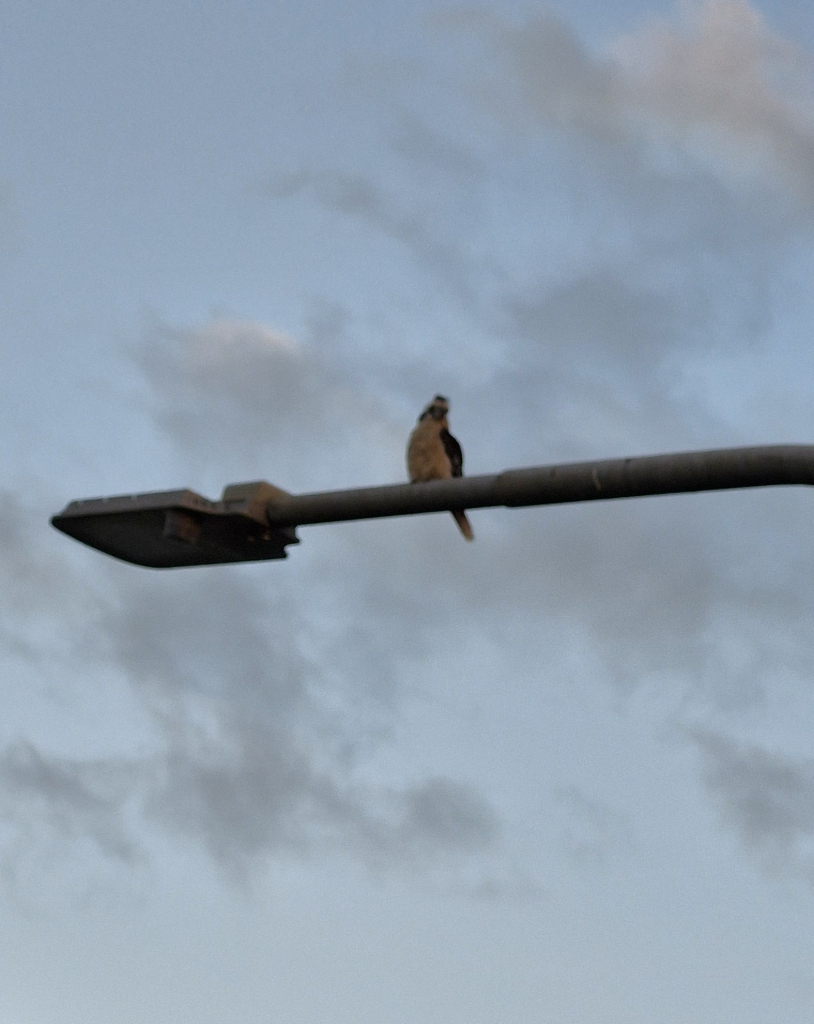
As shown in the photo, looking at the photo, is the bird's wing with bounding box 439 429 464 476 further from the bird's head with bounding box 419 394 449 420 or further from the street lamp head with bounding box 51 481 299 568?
the street lamp head with bounding box 51 481 299 568

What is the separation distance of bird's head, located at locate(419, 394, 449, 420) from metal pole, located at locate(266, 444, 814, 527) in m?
5.22

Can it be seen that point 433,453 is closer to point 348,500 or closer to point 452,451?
point 452,451

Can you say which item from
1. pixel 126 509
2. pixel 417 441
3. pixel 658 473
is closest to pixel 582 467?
pixel 658 473

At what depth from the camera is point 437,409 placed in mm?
15367

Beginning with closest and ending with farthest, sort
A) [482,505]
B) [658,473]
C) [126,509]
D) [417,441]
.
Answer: [658,473] → [482,505] → [126,509] → [417,441]

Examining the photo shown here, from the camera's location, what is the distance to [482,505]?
28.8 feet

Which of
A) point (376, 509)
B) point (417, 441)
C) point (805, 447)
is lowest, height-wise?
point (805, 447)

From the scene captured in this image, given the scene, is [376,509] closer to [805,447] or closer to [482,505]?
[482,505]

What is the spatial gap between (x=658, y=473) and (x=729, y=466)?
17.0 inches

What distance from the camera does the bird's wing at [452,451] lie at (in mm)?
13664

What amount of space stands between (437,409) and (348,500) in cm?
637

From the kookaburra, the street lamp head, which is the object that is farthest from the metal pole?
the kookaburra

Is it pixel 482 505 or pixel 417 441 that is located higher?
pixel 417 441

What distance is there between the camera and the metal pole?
767cm
